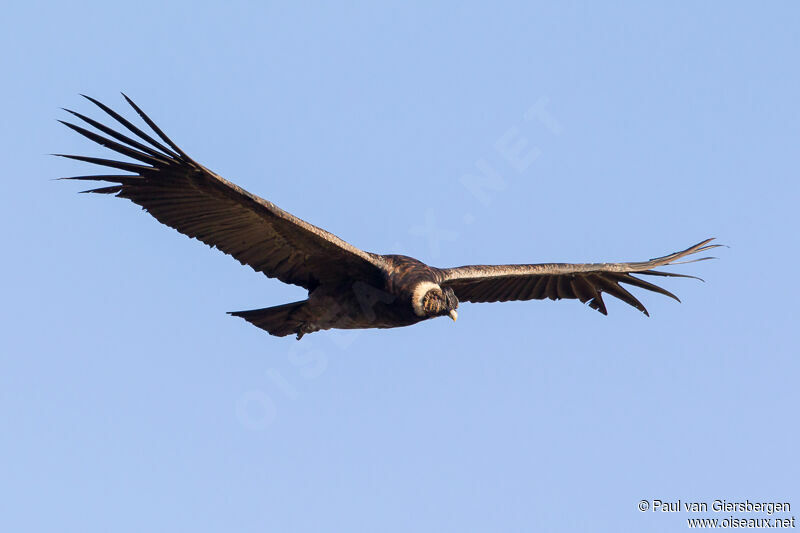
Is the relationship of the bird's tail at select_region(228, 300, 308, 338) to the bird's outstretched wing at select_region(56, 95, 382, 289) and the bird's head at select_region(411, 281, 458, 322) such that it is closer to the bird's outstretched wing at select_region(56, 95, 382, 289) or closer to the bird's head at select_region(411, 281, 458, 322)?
the bird's outstretched wing at select_region(56, 95, 382, 289)

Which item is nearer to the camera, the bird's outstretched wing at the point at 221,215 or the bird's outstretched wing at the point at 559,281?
the bird's outstretched wing at the point at 221,215

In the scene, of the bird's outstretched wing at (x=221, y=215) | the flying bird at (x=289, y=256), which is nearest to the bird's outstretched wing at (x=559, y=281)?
the flying bird at (x=289, y=256)

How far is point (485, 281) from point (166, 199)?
4539mm

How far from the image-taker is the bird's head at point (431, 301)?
12.4 metres

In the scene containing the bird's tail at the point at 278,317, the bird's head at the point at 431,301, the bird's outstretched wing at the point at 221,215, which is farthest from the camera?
the bird's tail at the point at 278,317

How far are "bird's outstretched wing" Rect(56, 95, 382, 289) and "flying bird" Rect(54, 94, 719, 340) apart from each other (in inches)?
0.4

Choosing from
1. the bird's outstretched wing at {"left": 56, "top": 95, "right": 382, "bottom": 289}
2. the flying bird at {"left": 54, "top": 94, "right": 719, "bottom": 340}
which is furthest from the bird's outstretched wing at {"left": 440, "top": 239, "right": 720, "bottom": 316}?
the bird's outstretched wing at {"left": 56, "top": 95, "right": 382, "bottom": 289}

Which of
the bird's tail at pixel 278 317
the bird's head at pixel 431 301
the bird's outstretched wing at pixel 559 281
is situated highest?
the bird's outstretched wing at pixel 559 281

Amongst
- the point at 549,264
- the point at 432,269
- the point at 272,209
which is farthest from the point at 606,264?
the point at 272,209

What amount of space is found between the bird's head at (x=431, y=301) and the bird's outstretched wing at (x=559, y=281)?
2.22 feet

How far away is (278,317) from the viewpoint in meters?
13.1

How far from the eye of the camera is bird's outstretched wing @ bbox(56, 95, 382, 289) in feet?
36.6

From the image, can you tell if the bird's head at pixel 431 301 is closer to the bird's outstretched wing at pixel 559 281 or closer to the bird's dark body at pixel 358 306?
the bird's dark body at pixel 358 306

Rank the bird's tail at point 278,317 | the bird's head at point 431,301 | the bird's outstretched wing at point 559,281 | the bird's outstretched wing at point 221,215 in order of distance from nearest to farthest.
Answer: the bird's outstretched wing at point 221,215, the bird's head at point 431,301, the bird's tail at point 278,317, the bird's outstretched wing at point 559,281
